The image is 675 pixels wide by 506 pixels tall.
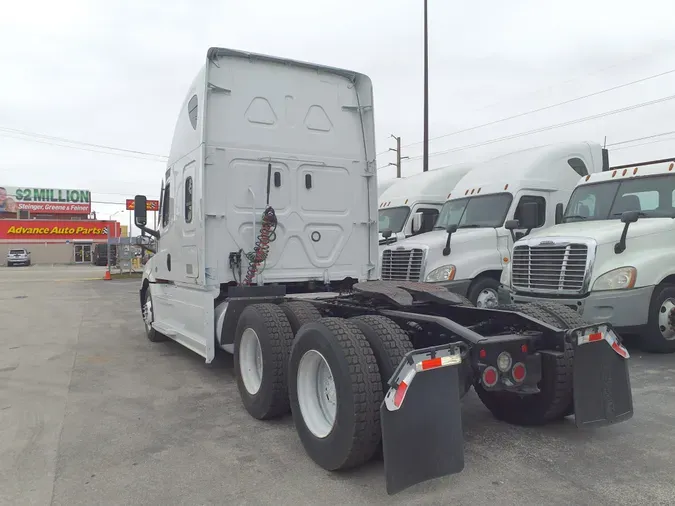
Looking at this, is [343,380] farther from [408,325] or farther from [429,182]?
[429,182]

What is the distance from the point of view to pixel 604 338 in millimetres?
3928

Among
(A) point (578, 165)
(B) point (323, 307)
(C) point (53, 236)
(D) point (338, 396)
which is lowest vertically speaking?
(D) point (338, 396)

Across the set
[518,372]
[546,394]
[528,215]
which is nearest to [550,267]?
[528,215]

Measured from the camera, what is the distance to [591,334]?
3.88 meters

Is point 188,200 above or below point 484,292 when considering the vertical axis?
above

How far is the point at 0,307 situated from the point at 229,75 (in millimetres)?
12283

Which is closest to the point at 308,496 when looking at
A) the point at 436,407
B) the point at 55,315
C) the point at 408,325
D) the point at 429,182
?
the point at 436,407

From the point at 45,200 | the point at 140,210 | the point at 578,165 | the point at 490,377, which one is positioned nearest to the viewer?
the point at 490,377

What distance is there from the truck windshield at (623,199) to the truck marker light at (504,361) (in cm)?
527

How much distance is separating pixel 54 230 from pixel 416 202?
57.4m

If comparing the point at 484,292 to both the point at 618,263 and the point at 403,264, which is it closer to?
the point at 403,264

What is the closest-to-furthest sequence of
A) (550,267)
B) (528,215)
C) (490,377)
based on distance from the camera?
1. (490,377)
2. (550,267)
3. (528,215)

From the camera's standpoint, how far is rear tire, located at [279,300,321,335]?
4949 millimetres

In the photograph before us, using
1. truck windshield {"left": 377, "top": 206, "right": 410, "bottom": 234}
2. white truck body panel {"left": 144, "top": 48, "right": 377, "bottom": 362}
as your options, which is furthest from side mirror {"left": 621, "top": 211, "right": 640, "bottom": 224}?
truck windshield {"left": 377, "top": 206, "right": 410, "bottom": 234}
